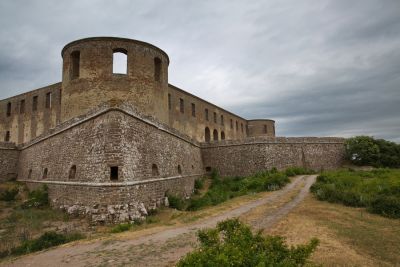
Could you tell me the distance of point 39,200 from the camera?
12945 millimetres

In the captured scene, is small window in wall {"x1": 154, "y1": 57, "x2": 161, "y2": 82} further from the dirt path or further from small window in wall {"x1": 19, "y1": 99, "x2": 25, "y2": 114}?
small window in wall {"x1": 19, "y1": 99, "x2": 25, "y2": 114}

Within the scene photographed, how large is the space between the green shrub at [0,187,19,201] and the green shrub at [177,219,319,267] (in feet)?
48.5

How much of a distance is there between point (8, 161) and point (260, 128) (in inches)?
1287

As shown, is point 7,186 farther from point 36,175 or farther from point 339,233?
point 339,233

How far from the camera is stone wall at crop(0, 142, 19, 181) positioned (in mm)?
17861

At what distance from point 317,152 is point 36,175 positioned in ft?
68.7

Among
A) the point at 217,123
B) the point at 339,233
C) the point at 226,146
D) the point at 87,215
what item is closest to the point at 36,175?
the point at 87,215

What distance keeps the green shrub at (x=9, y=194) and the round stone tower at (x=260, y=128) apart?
1261 inches

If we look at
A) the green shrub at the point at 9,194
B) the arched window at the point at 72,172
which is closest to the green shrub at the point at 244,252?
the arched window at the point at 72,172

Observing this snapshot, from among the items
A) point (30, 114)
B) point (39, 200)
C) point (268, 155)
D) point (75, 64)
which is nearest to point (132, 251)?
point (39, 200)

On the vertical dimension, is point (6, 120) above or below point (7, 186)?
above

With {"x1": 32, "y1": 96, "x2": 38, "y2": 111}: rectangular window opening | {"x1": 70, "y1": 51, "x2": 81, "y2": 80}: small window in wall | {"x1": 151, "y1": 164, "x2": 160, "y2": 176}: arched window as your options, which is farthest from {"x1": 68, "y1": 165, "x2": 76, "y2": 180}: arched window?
{"x1": 32, "y1": 96, "x2": 38, "y2": 111}: rectangular window opening

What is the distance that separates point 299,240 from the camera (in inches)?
256

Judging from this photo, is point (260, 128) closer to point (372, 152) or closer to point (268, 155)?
point (372, 152)
